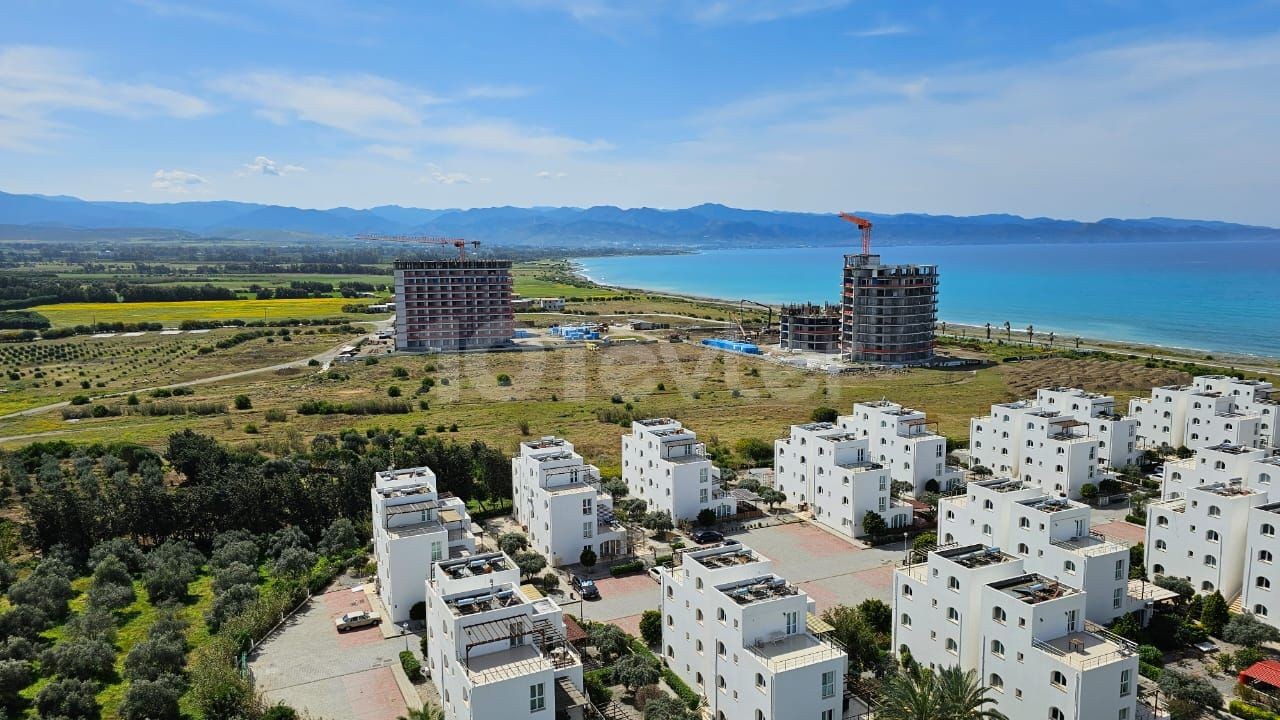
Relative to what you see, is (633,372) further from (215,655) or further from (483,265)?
(215,655)

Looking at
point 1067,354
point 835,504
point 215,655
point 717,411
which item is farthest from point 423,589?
point 1067,354

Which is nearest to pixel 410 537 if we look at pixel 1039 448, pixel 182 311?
pixel 1039 448

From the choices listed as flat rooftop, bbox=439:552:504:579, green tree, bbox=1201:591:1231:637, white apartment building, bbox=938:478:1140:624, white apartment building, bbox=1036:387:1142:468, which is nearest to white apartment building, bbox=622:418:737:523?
white apartment building, bbox=938:478:1140:624

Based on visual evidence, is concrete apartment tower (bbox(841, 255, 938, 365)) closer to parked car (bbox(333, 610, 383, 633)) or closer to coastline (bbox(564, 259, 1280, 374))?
coastline (bbox(564, 259, 1280, 374))

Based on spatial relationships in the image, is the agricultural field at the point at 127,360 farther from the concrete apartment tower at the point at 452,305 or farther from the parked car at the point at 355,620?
the parked car at the point at 355,620

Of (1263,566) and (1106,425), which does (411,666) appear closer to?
(1263,566)
